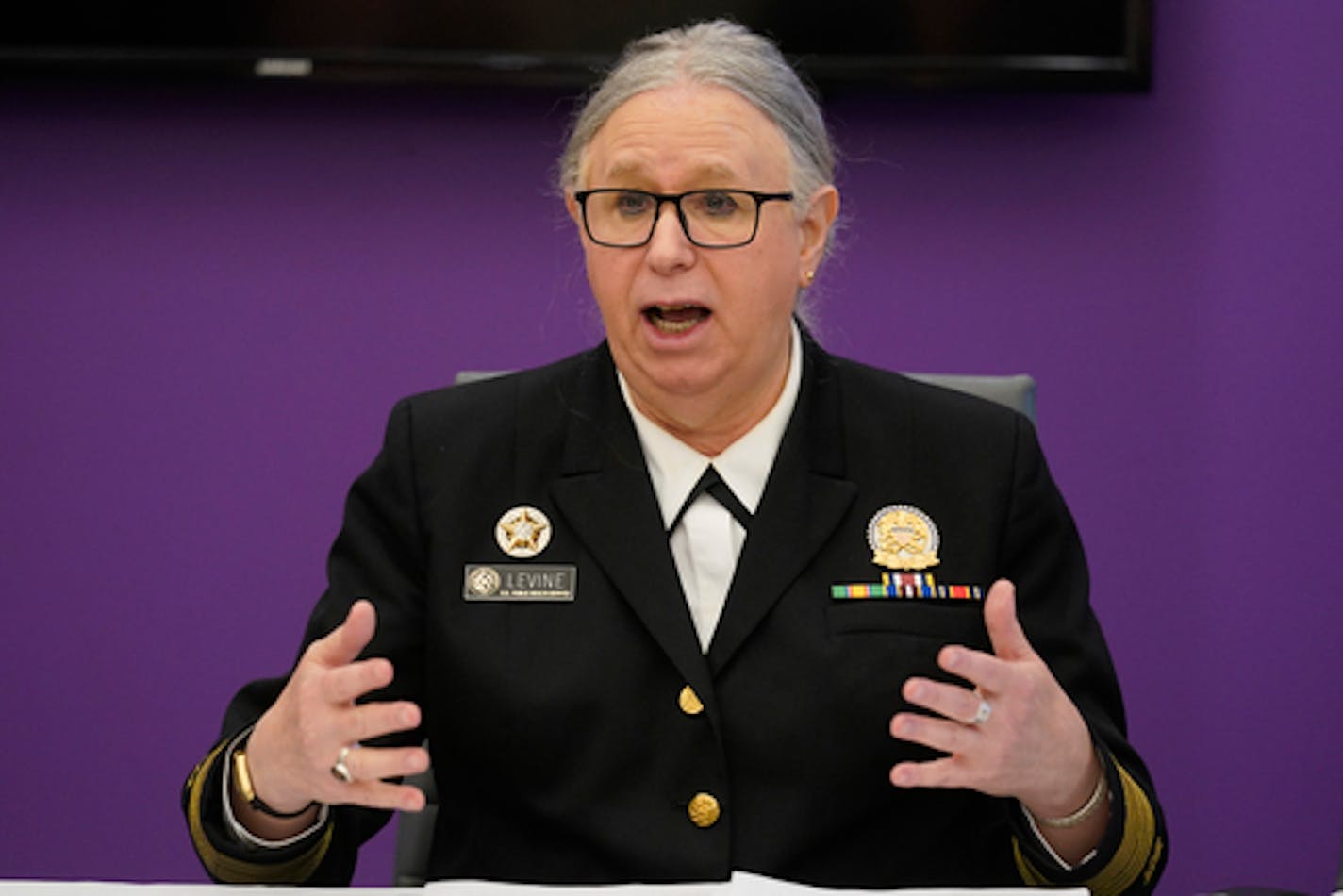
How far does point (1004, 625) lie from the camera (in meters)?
1.55

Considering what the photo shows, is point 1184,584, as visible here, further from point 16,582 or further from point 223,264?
point 16,582

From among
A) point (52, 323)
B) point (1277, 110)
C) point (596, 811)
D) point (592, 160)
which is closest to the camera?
point (596, 811)

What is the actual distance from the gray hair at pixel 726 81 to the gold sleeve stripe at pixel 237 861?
Answer: 2.57ft

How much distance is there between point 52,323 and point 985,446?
1.95m

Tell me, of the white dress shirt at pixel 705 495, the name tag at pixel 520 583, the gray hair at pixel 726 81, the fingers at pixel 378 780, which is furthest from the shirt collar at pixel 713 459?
the fingers at pixel 378 780

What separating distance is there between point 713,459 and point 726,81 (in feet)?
1.39

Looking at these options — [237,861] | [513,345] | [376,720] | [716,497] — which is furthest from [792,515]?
[513,345]

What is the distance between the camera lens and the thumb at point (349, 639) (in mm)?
1527

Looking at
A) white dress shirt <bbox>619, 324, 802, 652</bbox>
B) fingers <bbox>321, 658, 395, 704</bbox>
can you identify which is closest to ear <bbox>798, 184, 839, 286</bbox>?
white dress shirt <bbox>619, 324, 802, 652</bbox>

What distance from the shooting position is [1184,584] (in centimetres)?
302

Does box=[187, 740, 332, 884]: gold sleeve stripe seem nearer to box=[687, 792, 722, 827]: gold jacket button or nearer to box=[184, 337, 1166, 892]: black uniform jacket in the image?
box=[184, 337, 1166, 892]: black uniform jacket

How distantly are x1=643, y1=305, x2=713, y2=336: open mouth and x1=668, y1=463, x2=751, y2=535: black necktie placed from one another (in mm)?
166

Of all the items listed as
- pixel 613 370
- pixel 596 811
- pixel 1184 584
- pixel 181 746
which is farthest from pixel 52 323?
pixel 1184 584

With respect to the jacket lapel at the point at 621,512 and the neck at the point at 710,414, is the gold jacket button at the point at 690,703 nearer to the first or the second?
the jacket lapel at the point at 621,512
